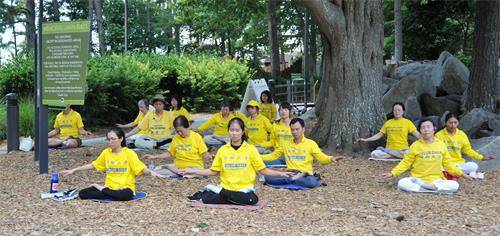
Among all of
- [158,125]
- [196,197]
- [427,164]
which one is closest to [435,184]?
[427,164]

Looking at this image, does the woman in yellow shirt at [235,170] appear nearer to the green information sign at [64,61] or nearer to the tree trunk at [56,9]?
the green information sign at [64,61]

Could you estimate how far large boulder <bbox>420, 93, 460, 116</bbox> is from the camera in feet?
43.5

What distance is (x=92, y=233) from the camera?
207 inches

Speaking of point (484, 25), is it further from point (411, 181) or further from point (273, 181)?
point (273, 181)

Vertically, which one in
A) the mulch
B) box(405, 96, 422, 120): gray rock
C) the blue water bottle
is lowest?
the mulch

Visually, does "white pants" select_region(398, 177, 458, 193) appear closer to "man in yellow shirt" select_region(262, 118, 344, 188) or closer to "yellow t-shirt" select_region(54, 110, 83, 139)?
"man in yellow shirt" select_region(262, 118, 344, 188)

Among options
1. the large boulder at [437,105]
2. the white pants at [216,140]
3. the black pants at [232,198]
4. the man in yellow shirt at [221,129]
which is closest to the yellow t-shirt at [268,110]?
the man in yellow shirt at [221,129]

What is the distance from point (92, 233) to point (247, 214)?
155cm

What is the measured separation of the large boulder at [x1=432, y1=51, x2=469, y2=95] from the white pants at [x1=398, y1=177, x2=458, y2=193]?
26.4 ft

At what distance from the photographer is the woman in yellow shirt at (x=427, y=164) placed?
7035mm

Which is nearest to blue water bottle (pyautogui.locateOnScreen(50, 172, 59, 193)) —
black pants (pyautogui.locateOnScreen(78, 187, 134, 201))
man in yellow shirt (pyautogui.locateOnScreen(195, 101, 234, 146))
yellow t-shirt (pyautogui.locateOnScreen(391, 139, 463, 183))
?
black pants (pyautogui.locateOnScreen(78, 187, 134, 201))

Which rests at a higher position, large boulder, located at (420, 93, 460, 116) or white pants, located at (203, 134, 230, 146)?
large boulder, located at (420, 93, 460, 116)

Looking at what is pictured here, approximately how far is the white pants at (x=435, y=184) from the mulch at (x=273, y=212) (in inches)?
4.6

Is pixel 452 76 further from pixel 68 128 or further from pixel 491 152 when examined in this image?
pixel 68 128
